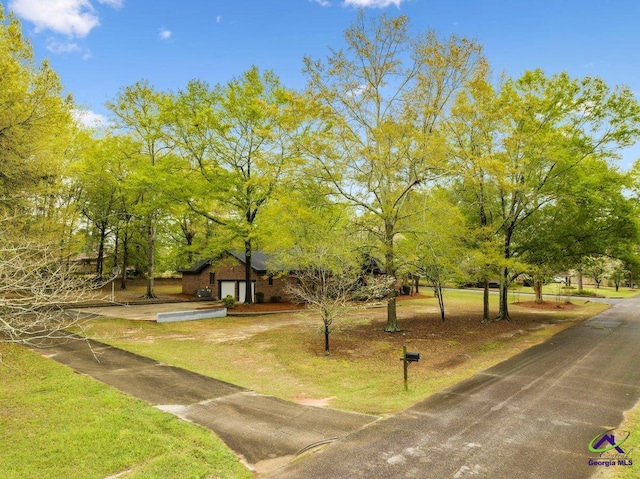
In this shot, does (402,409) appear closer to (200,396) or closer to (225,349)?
(200,396)

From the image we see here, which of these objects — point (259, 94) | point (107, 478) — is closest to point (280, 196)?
point (259, 94)

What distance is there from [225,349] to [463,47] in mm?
16167

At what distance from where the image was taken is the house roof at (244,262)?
105 feet

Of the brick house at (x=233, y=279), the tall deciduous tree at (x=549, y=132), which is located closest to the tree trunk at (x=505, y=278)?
the tall deciduous tree at (x=549, y=132)

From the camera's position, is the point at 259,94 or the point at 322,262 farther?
the point at 259,94

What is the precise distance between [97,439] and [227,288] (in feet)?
93.7

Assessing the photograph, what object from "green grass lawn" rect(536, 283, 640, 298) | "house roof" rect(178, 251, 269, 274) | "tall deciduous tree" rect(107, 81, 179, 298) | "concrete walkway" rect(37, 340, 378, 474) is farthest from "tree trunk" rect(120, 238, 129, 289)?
"green grass lawn" rect(536, 283, 640, 298)

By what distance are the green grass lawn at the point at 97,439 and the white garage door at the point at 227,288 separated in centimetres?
2493

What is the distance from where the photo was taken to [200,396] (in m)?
9.12

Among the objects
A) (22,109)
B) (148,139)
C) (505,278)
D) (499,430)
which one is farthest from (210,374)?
(148,139)

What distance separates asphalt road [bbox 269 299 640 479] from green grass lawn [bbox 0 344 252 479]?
1457 mm

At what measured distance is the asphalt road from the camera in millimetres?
5707

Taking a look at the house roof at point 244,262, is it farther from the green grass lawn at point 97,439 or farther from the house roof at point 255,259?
the green grass lawn at point 97,439

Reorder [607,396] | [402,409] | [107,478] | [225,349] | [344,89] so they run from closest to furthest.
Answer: [107,478], [402,409], [607,396], [225,349], [344,89]
